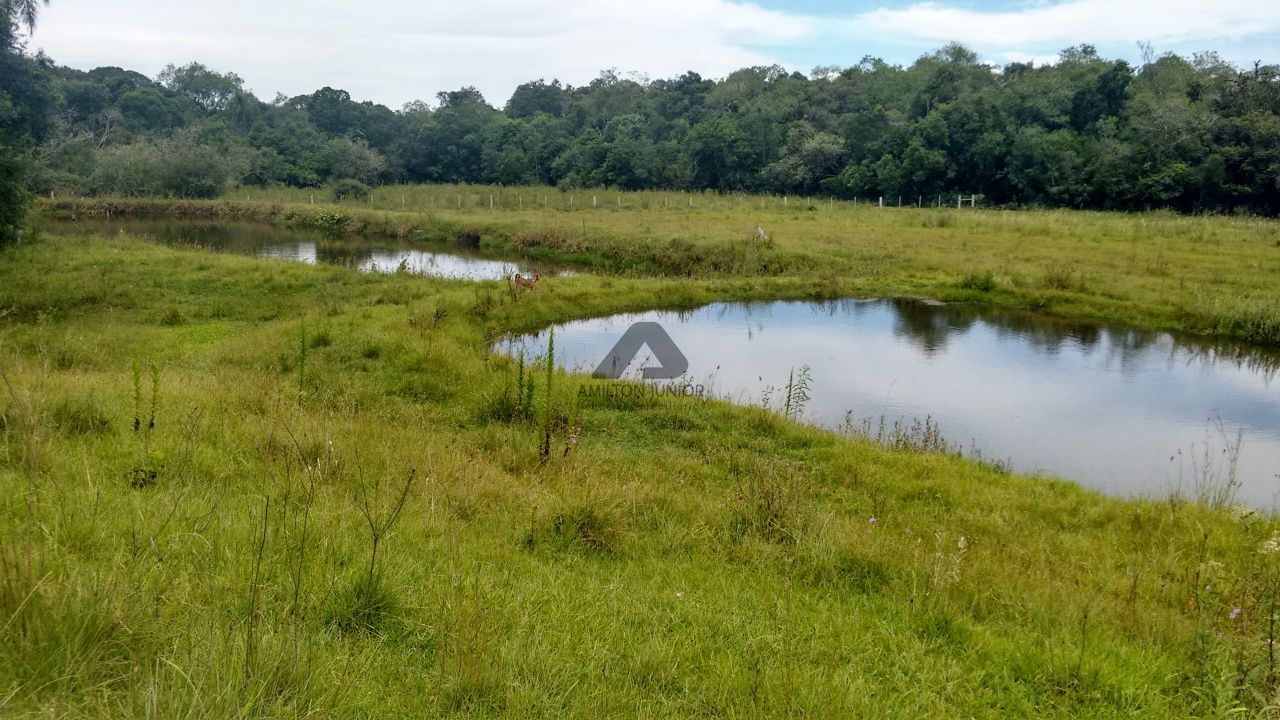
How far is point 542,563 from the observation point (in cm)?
398

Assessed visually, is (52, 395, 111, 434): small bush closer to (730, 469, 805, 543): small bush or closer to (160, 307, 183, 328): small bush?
(730, 469, 805, 543): small bush

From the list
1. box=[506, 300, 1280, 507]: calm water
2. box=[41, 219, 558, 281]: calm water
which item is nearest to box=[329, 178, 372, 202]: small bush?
box=[41, 219, 558, 281]: calm water

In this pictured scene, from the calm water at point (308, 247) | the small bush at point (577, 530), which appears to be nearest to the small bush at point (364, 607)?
the small bush at point (577, 530)

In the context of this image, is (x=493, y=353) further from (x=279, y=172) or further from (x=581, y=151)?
(x=279, y=172)

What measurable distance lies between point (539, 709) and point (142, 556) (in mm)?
1815

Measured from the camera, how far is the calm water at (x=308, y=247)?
24.9 meters

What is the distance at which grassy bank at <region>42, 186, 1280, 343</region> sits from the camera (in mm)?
17359

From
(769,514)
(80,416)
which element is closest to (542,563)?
(769,514)

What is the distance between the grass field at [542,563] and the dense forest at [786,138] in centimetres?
2125

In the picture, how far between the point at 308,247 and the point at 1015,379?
2825cm

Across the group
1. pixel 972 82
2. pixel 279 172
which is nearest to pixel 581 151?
pixel 279 172

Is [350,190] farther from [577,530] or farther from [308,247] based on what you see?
[577,530]

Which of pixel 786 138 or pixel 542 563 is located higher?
pixel 786 138
